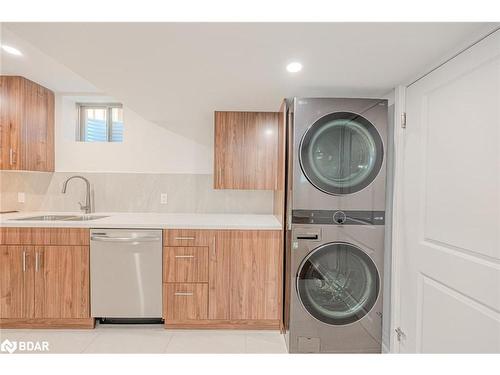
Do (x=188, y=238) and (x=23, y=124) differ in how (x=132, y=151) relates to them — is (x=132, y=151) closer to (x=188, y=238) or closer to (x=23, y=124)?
(x=23, y=124)

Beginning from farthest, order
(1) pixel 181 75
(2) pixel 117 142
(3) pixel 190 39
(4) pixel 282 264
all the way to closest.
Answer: (2) pixel 117 142 → (4) pixel 282 264 → (1) pixel 181 75 → (3) pixel 190 39

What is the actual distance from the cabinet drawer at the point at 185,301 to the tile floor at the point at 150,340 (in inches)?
5.9

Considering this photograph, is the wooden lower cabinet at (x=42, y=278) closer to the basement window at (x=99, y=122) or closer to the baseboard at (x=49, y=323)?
the baseboard at (x=49, y=323)

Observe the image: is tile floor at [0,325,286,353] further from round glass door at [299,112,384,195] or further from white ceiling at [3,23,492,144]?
white ceiling at [3,23,492,144]

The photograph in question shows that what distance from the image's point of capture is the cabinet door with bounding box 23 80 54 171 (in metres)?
2.70

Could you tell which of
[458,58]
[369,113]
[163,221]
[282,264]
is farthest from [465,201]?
[163,221]

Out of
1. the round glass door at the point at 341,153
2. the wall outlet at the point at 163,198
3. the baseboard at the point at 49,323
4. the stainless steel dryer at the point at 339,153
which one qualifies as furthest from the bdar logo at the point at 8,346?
the round glass door at the point at 341,153

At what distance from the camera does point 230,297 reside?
7.72 ft

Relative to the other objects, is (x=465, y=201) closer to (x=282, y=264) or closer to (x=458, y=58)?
(x=458, y=58)

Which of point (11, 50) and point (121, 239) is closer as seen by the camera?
point (11, 50)

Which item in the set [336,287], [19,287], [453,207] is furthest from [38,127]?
[453,207]

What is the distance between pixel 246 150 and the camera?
8.69ft

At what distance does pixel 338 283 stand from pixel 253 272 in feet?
2.21

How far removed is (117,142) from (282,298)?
89.5 inches
